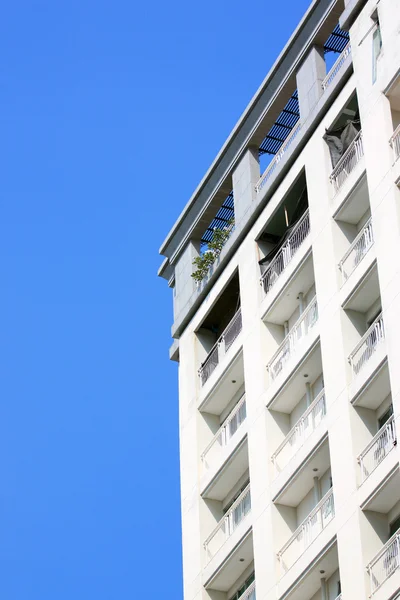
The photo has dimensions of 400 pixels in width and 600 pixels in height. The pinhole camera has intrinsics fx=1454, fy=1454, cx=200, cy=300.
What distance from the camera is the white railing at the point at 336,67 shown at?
145ft

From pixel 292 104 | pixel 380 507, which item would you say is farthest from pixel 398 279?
pixel 292 104

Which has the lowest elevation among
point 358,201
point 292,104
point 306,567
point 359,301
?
point 306,567

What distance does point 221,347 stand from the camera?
4809 centimetres

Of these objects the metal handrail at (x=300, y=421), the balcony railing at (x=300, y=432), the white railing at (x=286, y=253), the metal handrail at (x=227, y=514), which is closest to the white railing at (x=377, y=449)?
the balcony railing at (x=300, y=432)

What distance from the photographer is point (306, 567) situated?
1513 inches

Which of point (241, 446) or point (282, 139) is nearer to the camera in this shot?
point (241, 446)

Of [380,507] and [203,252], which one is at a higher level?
[203,252]

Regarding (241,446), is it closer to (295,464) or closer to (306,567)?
(295,464)

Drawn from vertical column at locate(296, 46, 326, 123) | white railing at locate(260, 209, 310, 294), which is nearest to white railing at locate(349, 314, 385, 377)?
white railing at locate(260, 209, 310, 294)

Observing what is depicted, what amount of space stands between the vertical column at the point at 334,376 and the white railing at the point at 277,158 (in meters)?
1.63

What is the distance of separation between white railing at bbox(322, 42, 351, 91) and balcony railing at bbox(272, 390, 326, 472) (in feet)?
33.0

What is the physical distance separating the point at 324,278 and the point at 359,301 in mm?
1814

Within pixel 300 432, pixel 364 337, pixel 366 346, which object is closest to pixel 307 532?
pixel 300 432

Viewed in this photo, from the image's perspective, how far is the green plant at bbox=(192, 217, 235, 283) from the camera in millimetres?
49531
